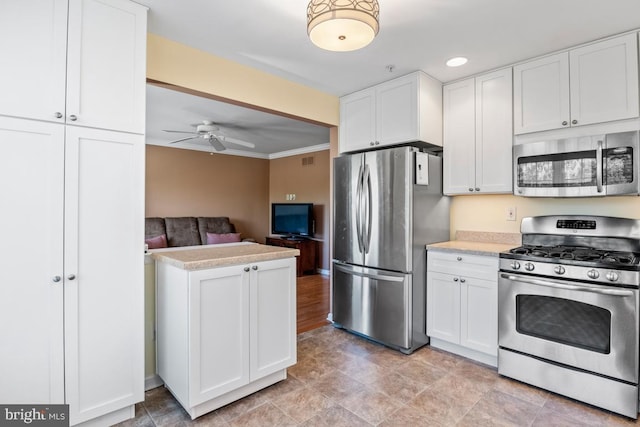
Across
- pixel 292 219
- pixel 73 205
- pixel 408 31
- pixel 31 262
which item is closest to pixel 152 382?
pixel 31 262

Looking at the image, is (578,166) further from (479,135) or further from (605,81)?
(479,135)

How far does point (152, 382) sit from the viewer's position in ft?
7.45

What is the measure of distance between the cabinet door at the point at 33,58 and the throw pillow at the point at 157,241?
4.26 meters

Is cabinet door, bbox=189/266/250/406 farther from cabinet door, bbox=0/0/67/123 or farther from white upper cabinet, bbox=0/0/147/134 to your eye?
cabinet door, bbox=0/0/67/123

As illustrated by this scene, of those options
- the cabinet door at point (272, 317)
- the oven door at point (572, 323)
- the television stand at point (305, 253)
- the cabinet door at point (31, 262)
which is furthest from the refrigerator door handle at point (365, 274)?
the television stand at point (305, 253)

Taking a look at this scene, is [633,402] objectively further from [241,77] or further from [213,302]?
[241,77]

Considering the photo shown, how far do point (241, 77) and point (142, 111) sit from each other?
1.04 meters

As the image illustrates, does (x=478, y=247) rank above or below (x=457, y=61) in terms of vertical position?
below

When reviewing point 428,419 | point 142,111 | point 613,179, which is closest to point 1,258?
point 142,111

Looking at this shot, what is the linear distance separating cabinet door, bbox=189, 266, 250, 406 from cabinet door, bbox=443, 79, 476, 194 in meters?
2.10

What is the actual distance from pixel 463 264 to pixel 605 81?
1613 millimetres

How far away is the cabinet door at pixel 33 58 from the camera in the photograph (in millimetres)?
1536

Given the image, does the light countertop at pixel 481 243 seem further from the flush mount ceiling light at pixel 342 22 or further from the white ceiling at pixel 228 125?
the white ceiling at pixel 228 125

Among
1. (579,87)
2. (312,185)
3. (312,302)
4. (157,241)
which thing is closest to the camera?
(579,87)
